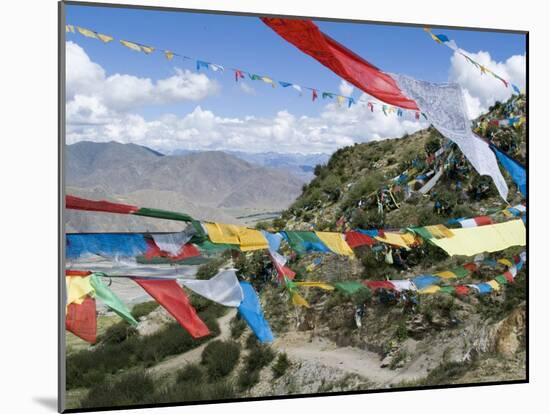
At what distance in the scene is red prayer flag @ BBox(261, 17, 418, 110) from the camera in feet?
25.4

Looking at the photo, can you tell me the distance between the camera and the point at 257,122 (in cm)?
777

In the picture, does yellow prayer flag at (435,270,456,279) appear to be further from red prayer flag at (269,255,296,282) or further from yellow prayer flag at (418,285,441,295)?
red prayer flag at (269,255,296,282)

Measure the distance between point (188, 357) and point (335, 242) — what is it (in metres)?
1.46

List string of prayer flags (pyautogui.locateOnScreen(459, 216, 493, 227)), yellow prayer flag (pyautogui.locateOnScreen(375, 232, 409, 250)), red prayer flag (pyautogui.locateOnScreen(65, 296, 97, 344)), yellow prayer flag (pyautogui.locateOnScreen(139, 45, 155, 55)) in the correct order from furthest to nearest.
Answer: string of prayer flags (pyautogui.locateOnScreen(459, 216, 493, 227))
yellow prayer flag (pyautogui.locateOnScreen(375, 232, 409, 250))
yellow prayer flag (pyautogui.locateOnScreen(139, 45, 155, 55))
red prayer flag (pyautogui.locateOnScreen(65, 296, 97, 344))

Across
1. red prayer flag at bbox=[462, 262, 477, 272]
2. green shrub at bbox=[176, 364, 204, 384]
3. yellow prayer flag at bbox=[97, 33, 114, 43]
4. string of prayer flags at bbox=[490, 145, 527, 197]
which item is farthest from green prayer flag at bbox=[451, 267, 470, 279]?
yellow prayer flag at bbox=[97, 33, 114, 43]

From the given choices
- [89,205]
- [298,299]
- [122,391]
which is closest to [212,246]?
[298,299]

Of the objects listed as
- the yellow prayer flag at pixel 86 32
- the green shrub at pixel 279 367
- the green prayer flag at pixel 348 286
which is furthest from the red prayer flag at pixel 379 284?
the yellow prayer flag at pixel 86 32

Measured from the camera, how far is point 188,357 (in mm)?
7645

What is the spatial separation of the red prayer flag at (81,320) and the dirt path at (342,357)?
1565 millimetres

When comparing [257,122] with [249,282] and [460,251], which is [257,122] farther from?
[460,251]

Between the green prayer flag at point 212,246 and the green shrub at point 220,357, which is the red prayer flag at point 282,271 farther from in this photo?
the green shrub at point 220,357

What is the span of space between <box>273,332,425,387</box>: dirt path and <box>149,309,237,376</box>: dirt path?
41cm

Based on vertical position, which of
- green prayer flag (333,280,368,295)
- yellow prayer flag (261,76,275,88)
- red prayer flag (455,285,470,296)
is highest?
yellow prayer flag (261,76,275,88)

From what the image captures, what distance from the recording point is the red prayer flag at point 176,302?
7.06 metres
